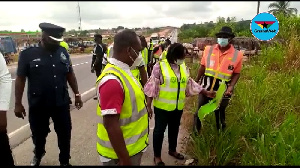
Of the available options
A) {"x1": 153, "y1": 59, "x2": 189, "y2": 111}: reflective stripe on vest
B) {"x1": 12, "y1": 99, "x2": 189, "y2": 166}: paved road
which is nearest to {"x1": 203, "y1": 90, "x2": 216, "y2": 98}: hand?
{"x1": 153, "y1": 59, "x2": 189, "y2": 111}: reflective stripe on vest

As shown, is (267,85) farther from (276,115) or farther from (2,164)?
(2,164)

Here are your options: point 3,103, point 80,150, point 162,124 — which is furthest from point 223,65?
point 3,103

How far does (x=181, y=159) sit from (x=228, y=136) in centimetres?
69

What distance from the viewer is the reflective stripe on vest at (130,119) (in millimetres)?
1753

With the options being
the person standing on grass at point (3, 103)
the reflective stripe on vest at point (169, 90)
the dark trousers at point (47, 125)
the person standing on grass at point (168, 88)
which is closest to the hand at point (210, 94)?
the person standing on grass at point (168, 88)

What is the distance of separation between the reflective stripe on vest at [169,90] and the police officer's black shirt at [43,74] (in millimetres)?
1073

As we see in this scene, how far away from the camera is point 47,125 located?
9.89 feet

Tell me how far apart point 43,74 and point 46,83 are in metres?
0.10

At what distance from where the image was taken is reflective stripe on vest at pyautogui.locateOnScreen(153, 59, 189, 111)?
3002 millimetres

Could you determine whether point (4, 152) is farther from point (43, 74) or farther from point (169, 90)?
point (169, 90)

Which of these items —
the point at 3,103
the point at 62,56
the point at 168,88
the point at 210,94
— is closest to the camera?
the point at 3,103

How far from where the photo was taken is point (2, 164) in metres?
2.17

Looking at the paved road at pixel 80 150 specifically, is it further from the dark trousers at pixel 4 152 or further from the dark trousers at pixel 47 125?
the dark trousers at pixel 4 152

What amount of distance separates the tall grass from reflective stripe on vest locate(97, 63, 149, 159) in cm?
120
